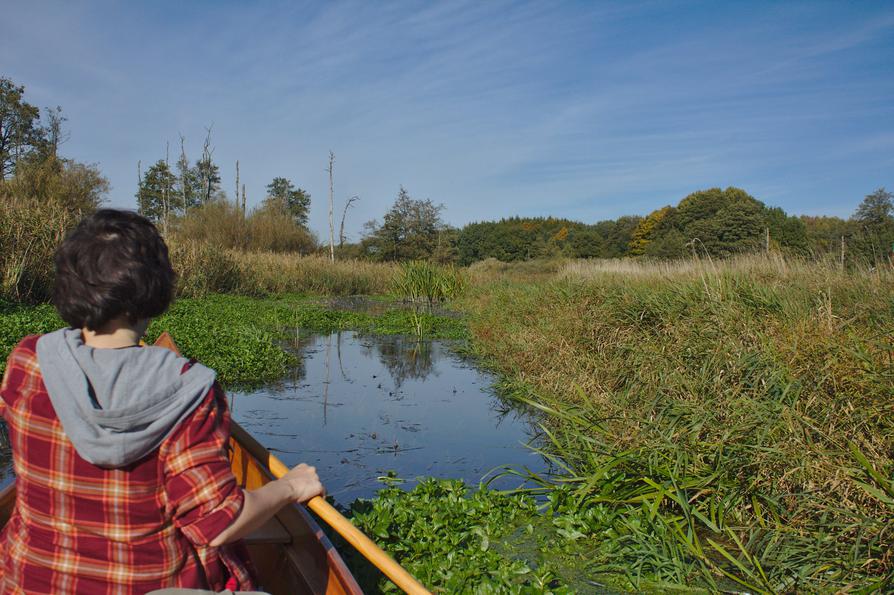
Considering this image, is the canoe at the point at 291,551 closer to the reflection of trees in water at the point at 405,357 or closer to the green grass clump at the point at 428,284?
the reflection of trees in water at the point at 405,357

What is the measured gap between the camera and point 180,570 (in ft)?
5.50

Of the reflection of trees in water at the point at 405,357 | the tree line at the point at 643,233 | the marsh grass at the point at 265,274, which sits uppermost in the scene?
the tree line at the point at 643,233

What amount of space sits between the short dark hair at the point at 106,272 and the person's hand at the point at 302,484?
0.65 meters

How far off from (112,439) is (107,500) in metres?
0.18

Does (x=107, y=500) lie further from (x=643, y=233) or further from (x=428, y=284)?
(x=643, y=233)

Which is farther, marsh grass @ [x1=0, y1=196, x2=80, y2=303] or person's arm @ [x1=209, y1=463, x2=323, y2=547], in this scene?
marsh grass @ [x1=0, y1=196, x2=80, y2=303]

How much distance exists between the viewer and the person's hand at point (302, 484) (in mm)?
1910

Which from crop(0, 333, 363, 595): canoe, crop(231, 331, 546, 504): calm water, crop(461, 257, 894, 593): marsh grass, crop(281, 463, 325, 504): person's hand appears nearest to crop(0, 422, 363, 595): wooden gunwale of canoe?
crop(0, 333, 363, 595): canoe

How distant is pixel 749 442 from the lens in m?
4.35

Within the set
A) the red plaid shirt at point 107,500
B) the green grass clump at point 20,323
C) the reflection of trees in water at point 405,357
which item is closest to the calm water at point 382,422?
the reflection of trees in water at point 405,357

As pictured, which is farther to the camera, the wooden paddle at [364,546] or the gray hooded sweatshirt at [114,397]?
the wooden paddle at [364,546]

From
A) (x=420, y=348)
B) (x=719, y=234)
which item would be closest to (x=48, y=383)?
(x=420, y=348)

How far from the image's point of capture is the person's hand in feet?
6.27

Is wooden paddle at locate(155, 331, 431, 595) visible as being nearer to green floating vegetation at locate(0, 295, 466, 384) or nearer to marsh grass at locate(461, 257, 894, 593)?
marsh grass at locate(461, 257, 894, 593)
